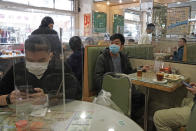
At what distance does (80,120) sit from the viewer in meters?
1.05

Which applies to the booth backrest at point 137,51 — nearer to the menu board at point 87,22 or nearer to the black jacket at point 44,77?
the black jacket at point 44,77

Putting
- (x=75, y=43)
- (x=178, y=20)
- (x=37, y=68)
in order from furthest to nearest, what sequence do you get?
(x=178, y=20), (x=75, y=43), (x=37, y=68)

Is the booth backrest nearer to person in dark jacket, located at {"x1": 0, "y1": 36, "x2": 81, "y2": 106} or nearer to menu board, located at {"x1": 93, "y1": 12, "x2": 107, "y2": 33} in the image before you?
person in dark jacket, located at {"x1": 0, "y1": 36, "x2": 81, "y2": 106}

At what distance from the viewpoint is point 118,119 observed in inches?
41.9

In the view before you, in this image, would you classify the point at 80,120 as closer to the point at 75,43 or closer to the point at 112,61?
the point at 75,43

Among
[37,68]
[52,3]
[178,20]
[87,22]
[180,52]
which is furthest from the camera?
[87,22]

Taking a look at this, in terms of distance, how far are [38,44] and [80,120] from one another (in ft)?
1.86

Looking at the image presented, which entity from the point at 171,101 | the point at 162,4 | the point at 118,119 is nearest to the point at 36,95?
the point at 118,119

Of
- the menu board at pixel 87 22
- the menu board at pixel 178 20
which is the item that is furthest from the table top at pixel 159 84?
the menu board at pixel 87 22

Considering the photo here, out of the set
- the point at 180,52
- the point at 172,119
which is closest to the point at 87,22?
the point at 180,52

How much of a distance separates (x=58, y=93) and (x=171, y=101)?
2172mm

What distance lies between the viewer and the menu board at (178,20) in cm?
437

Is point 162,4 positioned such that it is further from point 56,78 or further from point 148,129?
point 56,78

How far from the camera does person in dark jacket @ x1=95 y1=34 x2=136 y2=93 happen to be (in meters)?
2.43
